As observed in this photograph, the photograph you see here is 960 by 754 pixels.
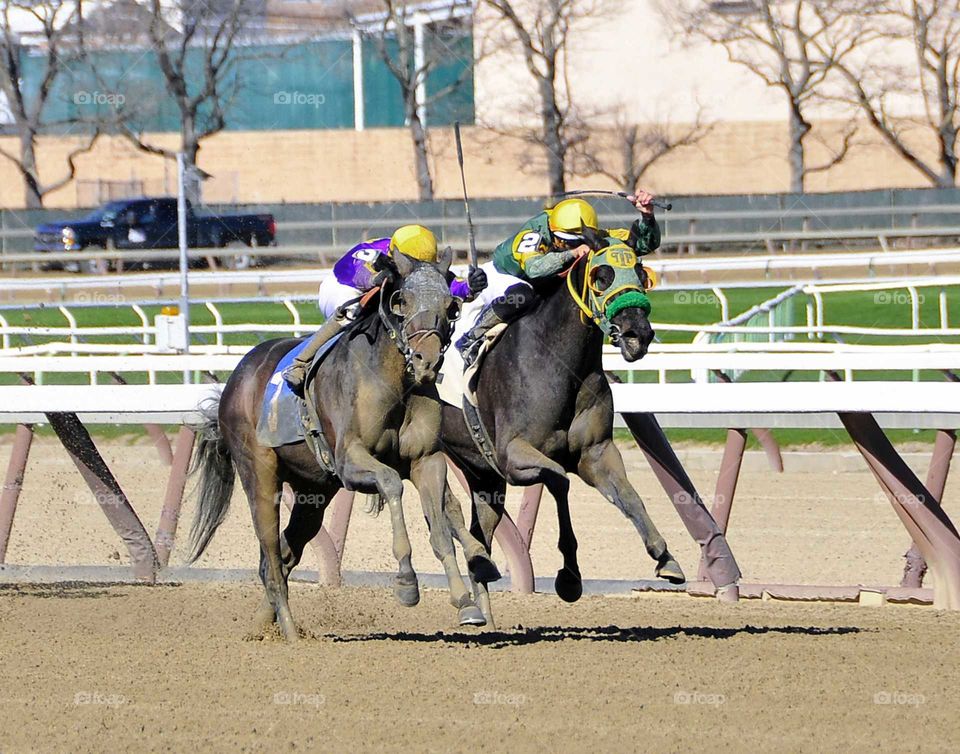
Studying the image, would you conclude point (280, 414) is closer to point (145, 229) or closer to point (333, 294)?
point (333, 294)

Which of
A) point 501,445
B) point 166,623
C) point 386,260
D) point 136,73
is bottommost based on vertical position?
point 166,623

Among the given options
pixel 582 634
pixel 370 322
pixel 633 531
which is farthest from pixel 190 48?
pixel 582 634

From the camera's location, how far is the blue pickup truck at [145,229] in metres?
24.3

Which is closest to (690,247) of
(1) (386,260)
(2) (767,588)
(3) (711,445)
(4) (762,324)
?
(4) (762,324)

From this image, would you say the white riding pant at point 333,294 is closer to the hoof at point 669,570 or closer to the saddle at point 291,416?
the saddle at point 291,416

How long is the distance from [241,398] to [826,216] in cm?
1684

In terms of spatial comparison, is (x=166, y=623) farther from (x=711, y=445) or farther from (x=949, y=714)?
(x=711, y=445)

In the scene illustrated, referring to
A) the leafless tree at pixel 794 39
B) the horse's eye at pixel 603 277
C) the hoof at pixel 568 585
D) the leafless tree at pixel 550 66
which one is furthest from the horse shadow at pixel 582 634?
the leafless tree at pixel 794 39

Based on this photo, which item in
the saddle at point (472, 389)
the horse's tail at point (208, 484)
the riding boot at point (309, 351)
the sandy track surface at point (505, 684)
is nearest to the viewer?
the sandy track surface at point (505, 684)

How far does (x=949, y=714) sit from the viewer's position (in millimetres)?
4656

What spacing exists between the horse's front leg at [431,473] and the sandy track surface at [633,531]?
93.7 inches

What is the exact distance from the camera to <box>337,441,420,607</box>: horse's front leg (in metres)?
5.74

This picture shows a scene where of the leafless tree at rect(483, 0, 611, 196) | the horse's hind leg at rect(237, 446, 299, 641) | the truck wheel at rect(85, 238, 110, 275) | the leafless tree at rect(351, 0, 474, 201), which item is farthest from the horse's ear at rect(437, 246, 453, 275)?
the leafless tree at rect(483, 0, 611, 196)

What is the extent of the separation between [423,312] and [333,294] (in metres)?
1.41
